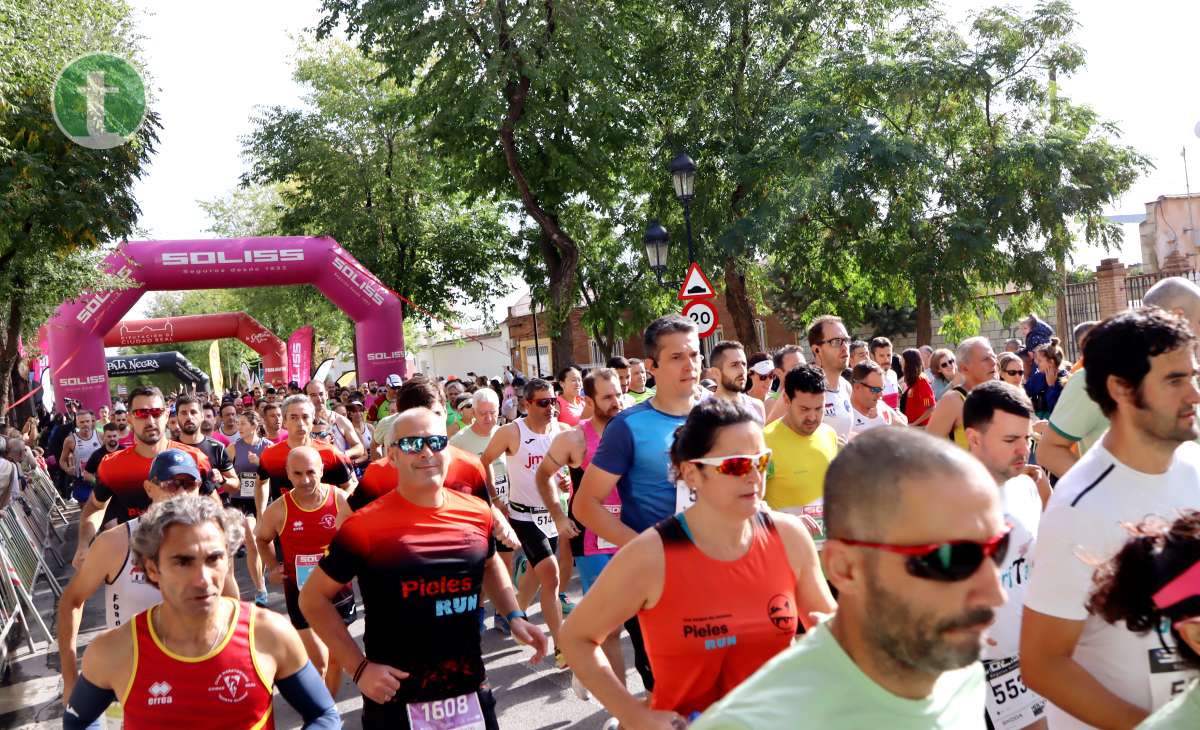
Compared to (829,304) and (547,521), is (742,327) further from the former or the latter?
(547,521)

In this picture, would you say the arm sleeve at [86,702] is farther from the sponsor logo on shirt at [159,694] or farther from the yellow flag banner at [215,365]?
the yellow flag banner at [215,365]

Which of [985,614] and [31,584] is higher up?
[985,614]

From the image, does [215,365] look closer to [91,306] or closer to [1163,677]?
[91,306]

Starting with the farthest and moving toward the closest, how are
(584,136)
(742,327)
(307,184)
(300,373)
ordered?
(300,373) < (307,184) < (742,327) < (584,136)

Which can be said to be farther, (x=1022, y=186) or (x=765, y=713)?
(x=1022, y=186)

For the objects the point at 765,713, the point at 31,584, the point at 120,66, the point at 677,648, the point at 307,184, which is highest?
the point at 307,184

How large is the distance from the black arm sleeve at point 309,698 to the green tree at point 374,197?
1185 inches

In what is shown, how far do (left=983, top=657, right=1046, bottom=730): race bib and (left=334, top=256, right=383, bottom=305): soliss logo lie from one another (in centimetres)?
2352

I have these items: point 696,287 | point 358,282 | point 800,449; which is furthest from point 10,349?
point 800,449

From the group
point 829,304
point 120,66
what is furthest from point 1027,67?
point 120,66

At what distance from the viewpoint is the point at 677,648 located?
123 inches

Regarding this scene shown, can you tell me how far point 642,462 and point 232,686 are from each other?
2.05m

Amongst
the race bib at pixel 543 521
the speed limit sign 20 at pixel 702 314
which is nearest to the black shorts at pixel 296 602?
the race bib at pixel 543 521

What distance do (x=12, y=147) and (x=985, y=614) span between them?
1335 cm
